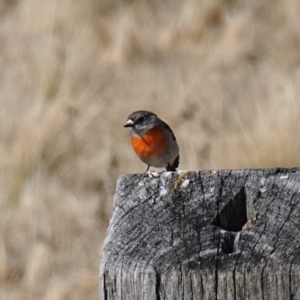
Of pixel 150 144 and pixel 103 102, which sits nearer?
pixel 150 144

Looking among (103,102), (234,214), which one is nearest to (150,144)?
(103,102)

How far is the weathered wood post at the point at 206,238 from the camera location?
203 centimetres

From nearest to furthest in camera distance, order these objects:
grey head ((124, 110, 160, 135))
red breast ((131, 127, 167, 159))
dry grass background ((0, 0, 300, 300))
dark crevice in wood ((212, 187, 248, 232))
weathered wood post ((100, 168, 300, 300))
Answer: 1. weathered wood post ((100, 168, 300, 300))
2. dark crevice in wood ((212, 187, 248, 232))
3. red breast ((131, 127, 167, 159))
4. grey head ((124, 110, 160, 135))
5. dry grass background ((0, 0, 300, 300))

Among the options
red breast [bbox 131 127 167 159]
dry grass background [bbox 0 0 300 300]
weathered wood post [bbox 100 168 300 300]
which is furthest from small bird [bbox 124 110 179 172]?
weathered wood post [bbox 100 168 300 300]

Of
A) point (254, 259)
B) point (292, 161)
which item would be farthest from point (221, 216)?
point (292, 161)

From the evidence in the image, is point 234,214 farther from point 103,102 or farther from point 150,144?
point 103,102

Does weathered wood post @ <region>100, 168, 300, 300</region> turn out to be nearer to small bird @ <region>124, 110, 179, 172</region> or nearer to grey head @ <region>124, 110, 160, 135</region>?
small bird @ <region>124, 110, 179, 172</region>

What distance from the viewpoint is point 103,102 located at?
9.03 metres

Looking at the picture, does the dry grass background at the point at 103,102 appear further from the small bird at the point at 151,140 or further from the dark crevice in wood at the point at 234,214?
the dark crevice in wood at the point at 234,214

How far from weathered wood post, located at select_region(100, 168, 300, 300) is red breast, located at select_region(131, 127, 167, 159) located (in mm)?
4139

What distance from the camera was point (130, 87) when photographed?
30.2 feet

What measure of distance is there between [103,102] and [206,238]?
7.00 m

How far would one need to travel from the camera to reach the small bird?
644 cm

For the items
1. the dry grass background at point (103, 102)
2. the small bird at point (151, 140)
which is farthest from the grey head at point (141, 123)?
the dry grass background at point (103, 102)
